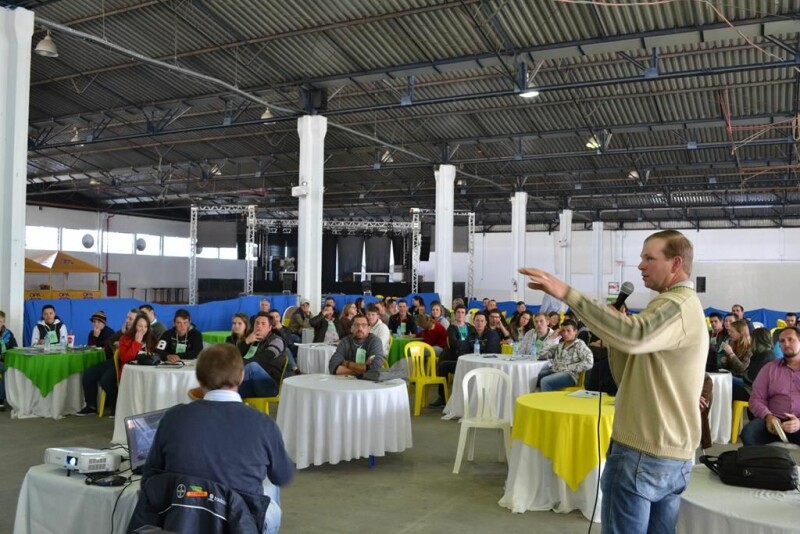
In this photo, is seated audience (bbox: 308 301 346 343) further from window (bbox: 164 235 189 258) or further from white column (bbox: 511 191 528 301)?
window (bbox: 164 235 189 258)

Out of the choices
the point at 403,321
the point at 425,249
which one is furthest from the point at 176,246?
the point at 403,321

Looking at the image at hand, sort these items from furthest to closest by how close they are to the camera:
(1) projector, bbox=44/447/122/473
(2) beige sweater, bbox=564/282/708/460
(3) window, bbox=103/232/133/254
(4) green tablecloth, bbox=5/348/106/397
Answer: (3) window, bbox=103/232/133/254, (4) green tablecloth, bbox=5/348/106/397, (1) projector, bbox=44/447/122/473, (2) beige sweater, bbox=564/282/708/460

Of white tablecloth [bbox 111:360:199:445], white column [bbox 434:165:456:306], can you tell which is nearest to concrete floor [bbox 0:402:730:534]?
white tablecloth [bbox 111:360:199:445]

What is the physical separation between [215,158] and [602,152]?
1121 centimetres

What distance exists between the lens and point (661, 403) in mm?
2125

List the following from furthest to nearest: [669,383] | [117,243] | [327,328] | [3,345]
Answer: [117,243] < [327,328] < [3,345] < [669,383]

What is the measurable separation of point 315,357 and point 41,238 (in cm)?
2193

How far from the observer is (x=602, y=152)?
Answer: 1506cm

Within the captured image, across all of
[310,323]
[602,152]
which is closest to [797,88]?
[602,152]

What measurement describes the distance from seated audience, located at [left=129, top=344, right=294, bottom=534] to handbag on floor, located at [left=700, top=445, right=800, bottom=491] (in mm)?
1775

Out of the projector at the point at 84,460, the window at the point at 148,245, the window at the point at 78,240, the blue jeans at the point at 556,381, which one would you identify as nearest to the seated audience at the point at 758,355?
the blue jeans at the point at 556,381

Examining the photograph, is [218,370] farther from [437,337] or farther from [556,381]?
[437,337]

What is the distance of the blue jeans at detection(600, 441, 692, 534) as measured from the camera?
2137mm

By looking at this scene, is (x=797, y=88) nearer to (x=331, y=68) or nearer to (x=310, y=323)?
(x=331, y=68)
